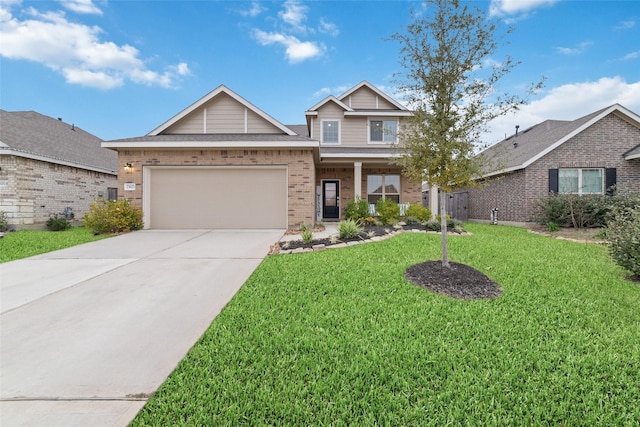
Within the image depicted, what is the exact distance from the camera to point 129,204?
31.3 ft

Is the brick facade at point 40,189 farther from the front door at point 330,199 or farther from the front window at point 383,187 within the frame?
the front window at point 383,187

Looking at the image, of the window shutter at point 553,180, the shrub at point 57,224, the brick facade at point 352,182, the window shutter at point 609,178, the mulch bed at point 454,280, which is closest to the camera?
the mulch bed at point 454,280

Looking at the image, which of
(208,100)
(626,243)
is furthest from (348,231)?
(208,100)

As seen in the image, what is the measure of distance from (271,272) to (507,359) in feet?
10.8

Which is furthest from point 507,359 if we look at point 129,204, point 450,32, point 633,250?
point 129,204

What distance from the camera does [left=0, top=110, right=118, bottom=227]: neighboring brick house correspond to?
31.7ft

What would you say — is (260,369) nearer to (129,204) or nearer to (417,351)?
(417,351)

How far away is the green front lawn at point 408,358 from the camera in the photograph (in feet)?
5.64

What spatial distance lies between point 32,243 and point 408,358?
9837 mm

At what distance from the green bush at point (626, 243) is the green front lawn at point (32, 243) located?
38.2ft

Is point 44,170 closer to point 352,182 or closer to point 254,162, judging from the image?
point 254,162

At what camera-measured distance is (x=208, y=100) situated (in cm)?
1104

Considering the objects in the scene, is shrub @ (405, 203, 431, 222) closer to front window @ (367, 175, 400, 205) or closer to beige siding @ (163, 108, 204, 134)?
front window @ (367, 175, 400, 205)

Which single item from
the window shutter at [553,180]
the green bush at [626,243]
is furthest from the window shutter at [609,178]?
the green bush at [626,243]
